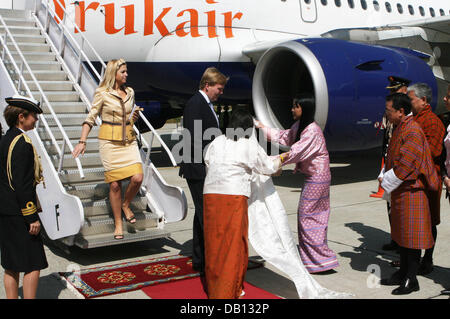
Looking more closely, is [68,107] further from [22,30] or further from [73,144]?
[22,30]

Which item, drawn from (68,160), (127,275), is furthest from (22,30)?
(127,275)

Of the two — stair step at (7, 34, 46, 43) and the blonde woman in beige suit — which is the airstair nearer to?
stair step at (7, 34, 46, 43)

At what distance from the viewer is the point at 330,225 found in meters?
5.24

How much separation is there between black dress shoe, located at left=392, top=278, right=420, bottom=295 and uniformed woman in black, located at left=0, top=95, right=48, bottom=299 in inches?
89.3

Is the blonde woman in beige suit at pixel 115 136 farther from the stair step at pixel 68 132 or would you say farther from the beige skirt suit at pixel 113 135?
the stair step at pixel 68 132

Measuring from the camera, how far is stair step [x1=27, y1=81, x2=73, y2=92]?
17.8ft

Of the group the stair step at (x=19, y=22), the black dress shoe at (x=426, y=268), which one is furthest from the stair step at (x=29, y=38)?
the black dress shoe at (x=426, y=268)

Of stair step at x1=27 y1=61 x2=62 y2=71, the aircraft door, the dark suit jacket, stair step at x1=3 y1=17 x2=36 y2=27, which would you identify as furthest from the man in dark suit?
the aircraft door

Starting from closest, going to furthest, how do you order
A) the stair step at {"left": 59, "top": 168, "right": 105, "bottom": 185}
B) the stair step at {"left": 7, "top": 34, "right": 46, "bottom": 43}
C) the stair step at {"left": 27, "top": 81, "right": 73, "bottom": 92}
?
1. the stair step at {"left": 59, "top": 168, "right": 105, "bottom": 185}
2. the stair step at {"left": 27, "top": 81, "right": 73, "bottom": 92}
3. the stair step at {"left": 7, "top": 34, "right": 46, "bottom": 43}

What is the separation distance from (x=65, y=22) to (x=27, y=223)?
15.5ft

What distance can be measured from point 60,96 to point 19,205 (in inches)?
113
